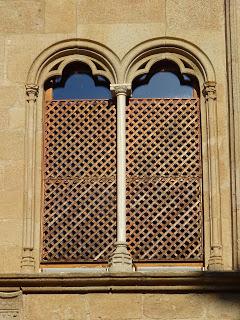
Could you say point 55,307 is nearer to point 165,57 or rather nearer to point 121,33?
point 165,57

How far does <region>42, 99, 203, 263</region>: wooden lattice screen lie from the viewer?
14.0 meters

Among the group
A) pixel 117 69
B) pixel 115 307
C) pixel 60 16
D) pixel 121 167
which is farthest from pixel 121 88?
pixel 115 307

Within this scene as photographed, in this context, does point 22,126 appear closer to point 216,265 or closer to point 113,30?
point 113,30

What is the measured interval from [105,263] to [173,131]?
186 cm

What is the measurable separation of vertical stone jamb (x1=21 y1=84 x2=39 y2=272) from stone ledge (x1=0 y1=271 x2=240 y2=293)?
333 mm

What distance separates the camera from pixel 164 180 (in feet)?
46.5

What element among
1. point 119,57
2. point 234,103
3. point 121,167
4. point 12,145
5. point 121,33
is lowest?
point 121,167

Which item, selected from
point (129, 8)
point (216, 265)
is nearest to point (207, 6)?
point (129, 8)

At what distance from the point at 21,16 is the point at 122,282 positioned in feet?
12.4

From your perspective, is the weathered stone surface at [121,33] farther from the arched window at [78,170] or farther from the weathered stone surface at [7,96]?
the weathered stone surface at [7,96]

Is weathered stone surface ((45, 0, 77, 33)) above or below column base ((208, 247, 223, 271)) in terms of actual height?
above

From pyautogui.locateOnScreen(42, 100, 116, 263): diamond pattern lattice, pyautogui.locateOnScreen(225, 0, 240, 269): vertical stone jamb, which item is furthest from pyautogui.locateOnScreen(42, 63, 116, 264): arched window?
pyautogui.locateOnScreen(225, 0, 240, 269): vertical stone jamb

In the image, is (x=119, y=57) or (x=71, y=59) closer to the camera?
(x=119, y=57)

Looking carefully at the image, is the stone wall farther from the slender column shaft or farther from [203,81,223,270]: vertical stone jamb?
the slender column shaft
